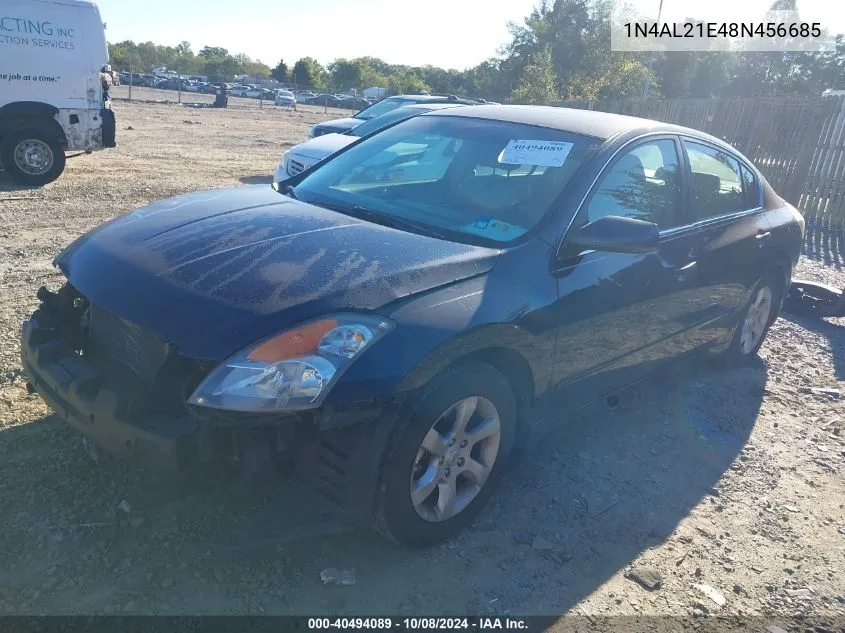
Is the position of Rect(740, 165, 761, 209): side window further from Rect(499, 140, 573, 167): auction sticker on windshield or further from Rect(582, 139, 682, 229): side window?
Rect(499, 140, 573, 167): auction sticker on windshield

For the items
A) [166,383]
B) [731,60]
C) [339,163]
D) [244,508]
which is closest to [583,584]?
[244,508]

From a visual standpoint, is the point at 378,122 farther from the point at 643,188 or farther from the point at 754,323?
the point at 643,188

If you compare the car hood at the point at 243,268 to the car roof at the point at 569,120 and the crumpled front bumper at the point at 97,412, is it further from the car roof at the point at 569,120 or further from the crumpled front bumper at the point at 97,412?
the car roof at the point at 569,120

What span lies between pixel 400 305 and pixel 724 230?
8.73 feet

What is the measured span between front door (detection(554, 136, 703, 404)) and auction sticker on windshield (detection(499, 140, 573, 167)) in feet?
0.80

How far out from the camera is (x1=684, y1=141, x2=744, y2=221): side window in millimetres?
4027

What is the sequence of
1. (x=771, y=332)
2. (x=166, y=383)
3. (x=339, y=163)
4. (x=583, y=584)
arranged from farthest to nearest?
(x=771, y=332)
(x=339, y=163)
(x=583, y=584)
(x=166, y=383)

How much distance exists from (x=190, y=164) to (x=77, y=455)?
10649 millimetres

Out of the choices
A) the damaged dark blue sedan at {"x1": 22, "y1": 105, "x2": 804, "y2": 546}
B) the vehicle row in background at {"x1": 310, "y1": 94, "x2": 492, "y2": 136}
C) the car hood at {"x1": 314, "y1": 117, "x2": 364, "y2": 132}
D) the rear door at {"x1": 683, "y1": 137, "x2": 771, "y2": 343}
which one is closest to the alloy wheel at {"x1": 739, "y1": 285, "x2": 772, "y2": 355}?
the rear door at {"x1": 683, "y1": 137, "x2": 771, "y2": 343}

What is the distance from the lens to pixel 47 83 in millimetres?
9445

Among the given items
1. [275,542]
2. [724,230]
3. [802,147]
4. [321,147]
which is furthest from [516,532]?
[802,147]

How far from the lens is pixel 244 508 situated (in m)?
2.88

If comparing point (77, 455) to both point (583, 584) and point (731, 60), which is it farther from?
point (731, 60)

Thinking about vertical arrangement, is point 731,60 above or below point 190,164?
above
